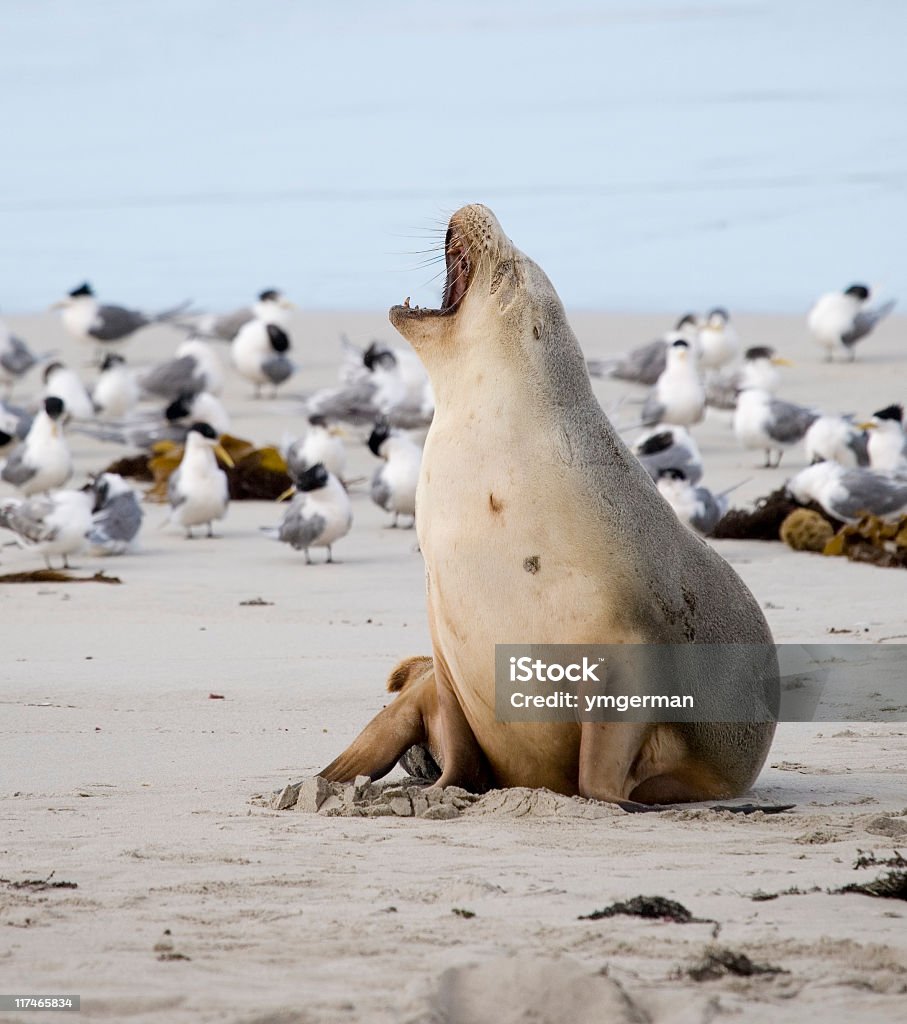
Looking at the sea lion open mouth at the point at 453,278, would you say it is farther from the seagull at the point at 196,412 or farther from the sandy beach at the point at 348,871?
the seagull at the point at 196,412

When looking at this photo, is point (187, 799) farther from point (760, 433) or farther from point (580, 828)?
point (760, 433)

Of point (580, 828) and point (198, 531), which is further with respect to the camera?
point (198, 531)

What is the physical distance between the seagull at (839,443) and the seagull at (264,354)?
890cm

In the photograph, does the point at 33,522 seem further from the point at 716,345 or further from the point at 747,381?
the point at 716,345

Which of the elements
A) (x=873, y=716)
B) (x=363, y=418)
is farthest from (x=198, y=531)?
(x=873, y=716)

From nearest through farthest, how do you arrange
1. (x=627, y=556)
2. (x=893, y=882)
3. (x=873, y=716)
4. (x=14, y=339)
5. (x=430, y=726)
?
1. (x=893, y=882)
2. (x=627, y=556)
3. (x=430, y=726)
4. (x=873, y=716)
5. (x=14, y=339)

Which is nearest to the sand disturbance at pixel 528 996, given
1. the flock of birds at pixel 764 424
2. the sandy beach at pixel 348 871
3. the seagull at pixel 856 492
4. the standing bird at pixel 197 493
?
the sandy beach at pixel 348 871

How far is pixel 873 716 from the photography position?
679cm

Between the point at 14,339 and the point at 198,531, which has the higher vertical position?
the point at 14,339

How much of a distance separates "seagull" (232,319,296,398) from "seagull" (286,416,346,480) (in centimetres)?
623

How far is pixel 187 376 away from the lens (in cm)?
2242

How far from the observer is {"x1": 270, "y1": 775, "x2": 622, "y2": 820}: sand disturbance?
15.4 feet

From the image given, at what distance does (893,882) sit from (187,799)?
87.8 inches

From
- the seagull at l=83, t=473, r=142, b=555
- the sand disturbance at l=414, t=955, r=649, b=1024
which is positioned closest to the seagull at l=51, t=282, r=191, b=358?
the seagull at l=83, t=473, r=142, b=555
